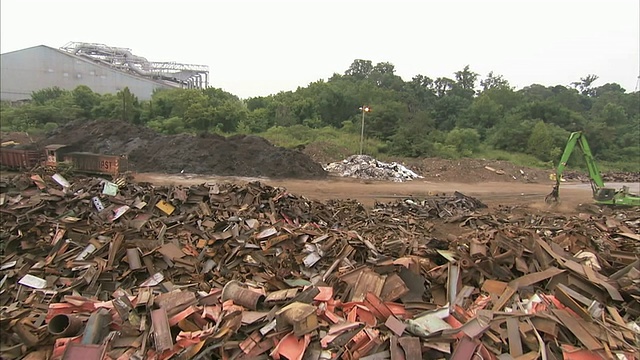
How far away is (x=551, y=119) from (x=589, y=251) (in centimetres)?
4138

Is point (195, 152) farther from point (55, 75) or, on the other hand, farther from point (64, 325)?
point (55, 75)

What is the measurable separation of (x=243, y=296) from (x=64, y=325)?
2.05 m

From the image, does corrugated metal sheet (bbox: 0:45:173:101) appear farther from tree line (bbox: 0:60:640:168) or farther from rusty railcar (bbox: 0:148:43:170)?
rusty railcar (bbox: 0:148:43:170)

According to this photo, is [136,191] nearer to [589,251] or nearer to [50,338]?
[50,338]

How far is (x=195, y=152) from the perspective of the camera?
20.5m

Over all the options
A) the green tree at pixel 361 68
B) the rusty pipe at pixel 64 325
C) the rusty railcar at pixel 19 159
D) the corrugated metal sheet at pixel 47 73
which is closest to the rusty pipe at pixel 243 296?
the rusty pipe at pixel 64 325

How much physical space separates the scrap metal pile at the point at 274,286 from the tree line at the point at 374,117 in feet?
68.3

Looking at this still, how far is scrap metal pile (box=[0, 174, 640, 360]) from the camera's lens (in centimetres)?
392

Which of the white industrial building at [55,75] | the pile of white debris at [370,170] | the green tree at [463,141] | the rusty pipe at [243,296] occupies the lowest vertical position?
the pile of white debris at [370,170]

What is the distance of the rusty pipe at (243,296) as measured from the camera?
4.43 m

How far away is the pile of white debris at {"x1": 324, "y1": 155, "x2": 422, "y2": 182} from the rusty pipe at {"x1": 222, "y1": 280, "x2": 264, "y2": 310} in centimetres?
1586

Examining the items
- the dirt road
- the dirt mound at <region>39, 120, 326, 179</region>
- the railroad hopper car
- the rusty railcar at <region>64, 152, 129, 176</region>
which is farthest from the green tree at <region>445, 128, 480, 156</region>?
the railroad hopper car

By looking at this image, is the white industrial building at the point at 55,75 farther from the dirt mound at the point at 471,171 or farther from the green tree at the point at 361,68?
the dirt mound at the point at 471,171

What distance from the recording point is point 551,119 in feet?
134
